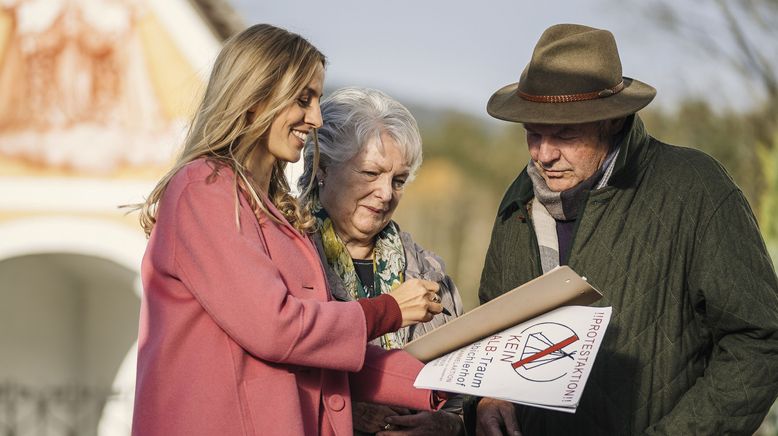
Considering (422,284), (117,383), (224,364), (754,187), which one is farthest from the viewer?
(754,187)

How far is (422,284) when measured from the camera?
3.15 metres

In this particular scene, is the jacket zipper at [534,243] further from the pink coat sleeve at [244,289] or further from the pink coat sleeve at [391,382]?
the pink coat sleeve at [244,289]

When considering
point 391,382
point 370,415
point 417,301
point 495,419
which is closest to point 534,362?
point 417,301

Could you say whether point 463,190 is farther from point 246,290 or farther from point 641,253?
point 246,290

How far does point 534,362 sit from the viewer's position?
2.97 meters

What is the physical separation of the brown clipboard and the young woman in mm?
93

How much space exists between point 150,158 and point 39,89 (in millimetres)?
997

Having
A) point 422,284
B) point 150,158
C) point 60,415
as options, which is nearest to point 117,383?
point 60,415

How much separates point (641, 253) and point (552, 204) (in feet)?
0.96

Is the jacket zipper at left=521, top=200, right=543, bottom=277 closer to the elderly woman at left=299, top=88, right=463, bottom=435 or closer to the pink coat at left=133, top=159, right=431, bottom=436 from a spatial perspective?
the elderly woman at left=299, top=88, right=463, bottom=435

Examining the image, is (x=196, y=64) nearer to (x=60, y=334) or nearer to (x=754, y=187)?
(x=60, y=334)

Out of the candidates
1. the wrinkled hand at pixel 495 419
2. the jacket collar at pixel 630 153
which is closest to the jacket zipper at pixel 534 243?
the jacket collar at pixel 630 153

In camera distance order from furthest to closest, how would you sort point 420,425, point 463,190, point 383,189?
point 463,190, point 383,189, point 420,425

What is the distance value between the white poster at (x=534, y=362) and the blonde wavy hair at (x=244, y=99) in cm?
58
